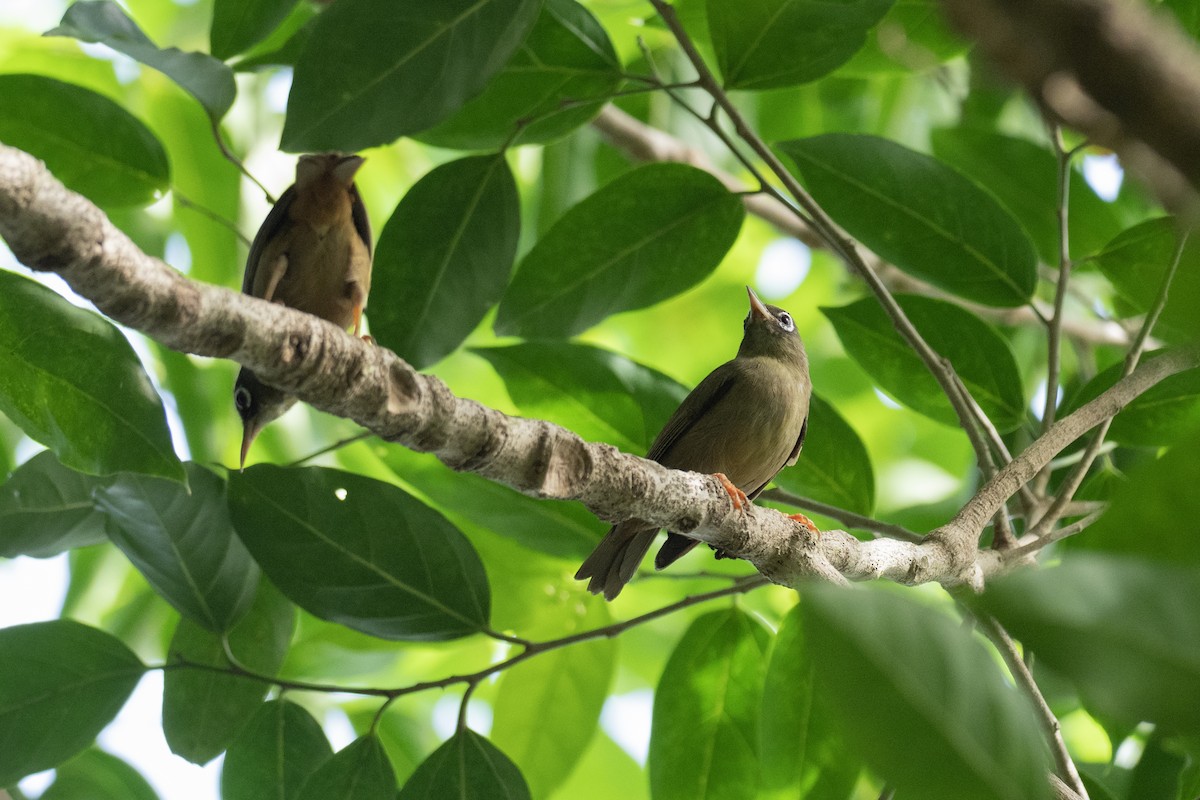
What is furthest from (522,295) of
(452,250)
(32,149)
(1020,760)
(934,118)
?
(934,118)

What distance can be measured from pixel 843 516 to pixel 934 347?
67cm

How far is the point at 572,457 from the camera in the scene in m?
2.02

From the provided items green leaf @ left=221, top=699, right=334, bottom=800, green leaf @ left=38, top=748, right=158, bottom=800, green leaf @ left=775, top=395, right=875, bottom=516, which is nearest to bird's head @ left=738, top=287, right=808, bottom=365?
green leaf @ left=775, top=395, right=875, bottom=516

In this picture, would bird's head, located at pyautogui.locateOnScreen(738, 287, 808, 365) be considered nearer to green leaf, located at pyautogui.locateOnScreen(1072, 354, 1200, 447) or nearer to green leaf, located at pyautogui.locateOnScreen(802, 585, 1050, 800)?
green leaf, located at pyautogui.locateOnScreen(1072, 354, 1200, 447)

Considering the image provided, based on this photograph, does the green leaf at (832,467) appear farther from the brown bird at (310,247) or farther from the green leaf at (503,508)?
the brown bird at (310,247)

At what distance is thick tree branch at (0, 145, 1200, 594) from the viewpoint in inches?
55.2

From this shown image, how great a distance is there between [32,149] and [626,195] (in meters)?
1.68

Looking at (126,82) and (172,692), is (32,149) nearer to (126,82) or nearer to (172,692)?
(172,692)

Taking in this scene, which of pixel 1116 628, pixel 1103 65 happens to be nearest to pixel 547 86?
pixel 1116 628

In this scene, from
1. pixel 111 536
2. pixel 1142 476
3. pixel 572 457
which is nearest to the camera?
pixel 1142 476

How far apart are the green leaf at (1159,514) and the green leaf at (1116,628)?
0.17 ft

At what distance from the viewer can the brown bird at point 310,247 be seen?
3.82 m

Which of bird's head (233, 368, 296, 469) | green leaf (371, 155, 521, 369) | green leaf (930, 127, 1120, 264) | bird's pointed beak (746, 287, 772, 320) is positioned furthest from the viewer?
bird's pointed beak (746, 287, 772, 320)

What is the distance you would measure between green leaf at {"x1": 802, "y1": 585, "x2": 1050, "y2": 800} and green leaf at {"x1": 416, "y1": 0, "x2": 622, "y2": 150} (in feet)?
7.37
